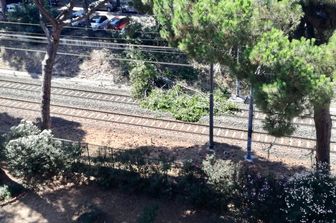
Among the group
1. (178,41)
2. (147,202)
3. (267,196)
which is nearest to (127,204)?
(147,202)

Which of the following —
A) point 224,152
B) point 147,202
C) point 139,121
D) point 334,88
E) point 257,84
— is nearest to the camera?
point 334,88

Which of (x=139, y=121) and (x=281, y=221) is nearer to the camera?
(x=281, y=221)

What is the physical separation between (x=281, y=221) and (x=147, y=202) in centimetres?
451

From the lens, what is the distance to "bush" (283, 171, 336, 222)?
491 inches

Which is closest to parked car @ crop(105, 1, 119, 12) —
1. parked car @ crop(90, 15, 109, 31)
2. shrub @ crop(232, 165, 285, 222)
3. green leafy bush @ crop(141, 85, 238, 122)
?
parked car @ crop(90, 15, 109, 31)

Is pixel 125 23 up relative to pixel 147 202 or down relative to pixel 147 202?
up

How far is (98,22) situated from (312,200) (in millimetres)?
24561

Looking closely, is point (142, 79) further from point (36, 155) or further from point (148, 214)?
point (148, 214)

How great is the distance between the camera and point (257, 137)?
814 inches

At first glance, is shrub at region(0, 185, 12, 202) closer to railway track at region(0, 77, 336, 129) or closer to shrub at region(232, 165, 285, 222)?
shrub at region(232, 165, 285, 222)

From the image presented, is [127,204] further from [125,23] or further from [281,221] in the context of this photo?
[125,23]

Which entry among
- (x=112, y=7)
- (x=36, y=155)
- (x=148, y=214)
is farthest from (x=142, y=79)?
(x=112, y=7)

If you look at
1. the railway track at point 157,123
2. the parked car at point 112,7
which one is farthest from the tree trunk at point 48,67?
the parked car at point 112,7

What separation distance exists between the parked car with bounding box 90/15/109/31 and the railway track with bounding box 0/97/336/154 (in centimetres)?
1054
